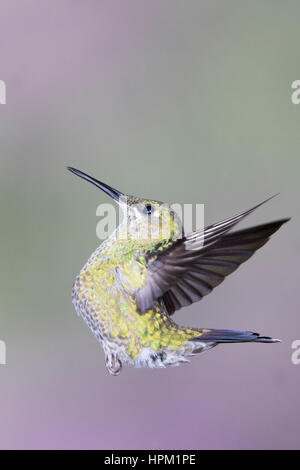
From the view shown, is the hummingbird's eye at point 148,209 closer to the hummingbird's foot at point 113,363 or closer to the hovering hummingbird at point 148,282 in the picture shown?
the hovering hummingbird at point 148,282

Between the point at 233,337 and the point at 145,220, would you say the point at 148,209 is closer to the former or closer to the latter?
the point at 145,220

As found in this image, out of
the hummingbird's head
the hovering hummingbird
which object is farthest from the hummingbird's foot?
the hummingbird's head

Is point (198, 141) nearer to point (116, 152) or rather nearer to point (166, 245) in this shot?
point (116, 152)

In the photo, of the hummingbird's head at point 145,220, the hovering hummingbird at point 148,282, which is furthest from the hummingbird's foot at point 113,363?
the hummingbird's head at point 145,220

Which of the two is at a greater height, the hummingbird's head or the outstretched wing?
the hummingbird's head

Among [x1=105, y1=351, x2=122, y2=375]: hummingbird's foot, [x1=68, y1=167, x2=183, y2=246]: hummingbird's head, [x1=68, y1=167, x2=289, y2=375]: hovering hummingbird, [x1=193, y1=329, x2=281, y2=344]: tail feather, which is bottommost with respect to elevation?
[x1=105, y1=351, x2=122, y2=375]: hummingbird's foot

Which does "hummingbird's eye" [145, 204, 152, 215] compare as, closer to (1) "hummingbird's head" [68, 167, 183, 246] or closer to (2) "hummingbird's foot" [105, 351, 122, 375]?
(1) "hummingbird's head" [68, 167, 183, 246]
